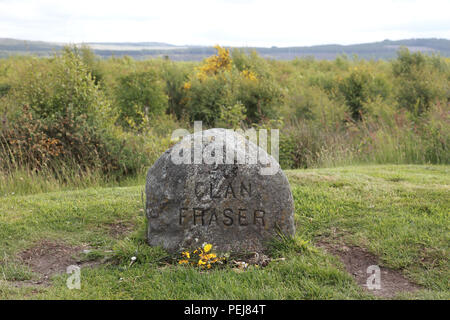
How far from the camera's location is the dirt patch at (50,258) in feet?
15.2

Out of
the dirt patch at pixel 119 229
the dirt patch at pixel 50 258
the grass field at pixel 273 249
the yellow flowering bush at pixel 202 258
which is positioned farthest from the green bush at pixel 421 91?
the dirt patch at pixel 50 258

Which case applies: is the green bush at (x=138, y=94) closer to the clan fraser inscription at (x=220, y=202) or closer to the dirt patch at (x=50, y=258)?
the dirt patch at (x=50, y=258)

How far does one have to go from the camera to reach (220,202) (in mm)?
4699

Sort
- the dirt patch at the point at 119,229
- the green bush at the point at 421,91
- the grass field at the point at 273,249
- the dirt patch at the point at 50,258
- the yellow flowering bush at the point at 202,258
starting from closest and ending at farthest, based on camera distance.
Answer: the grass field at the point at 273,249, the yellow flowering bush at the point at 202,258, the dirt patch at the point at 50,258, the dirt patch at the point at 119,229, the green bush at the point at 421,91

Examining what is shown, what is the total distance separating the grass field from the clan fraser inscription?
0.31m

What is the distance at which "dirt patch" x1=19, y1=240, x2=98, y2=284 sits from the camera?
4.64m

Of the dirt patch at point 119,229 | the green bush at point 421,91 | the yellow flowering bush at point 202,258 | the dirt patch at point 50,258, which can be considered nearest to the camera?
the yellow flowering bush at point 202,258

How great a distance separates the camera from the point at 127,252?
15.6 ft

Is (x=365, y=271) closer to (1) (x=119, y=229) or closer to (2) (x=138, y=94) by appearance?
(1) (x=119, y=229)

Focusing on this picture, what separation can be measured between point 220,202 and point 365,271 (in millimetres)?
1720

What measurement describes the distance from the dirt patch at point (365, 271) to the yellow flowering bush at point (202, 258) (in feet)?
4.50

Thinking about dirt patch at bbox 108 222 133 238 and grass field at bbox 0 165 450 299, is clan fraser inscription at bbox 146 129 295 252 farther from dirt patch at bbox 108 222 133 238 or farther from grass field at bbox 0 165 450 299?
dirt patch at bbox 108 222 133 238

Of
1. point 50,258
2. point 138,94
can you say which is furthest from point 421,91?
point 50,258
